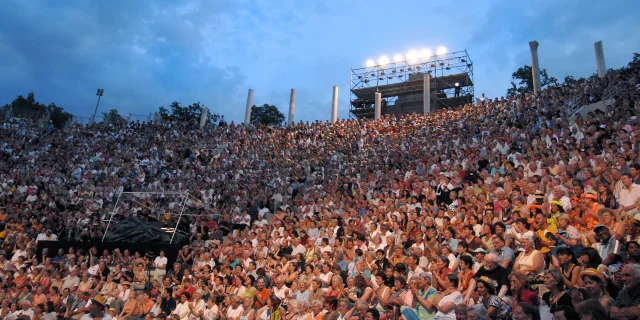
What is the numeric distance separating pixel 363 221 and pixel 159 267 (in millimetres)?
5663

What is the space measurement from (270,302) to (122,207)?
955 centimetres

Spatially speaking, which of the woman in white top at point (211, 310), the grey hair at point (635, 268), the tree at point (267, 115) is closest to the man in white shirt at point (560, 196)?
the grey hair at point (635, 268)

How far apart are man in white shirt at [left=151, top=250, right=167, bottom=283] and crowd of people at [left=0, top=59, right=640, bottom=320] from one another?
0.18 feet

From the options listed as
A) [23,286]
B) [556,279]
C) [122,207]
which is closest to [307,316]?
[556,279]

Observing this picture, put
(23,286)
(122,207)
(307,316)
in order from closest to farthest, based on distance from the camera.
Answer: (307,316) < (23,286) < (122,207)

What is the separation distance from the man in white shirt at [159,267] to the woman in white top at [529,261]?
8.96 metres

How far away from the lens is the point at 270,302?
26.6 feet

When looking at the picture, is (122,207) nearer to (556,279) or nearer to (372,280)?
(372,280)

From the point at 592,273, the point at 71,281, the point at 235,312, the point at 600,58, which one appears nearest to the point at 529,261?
the point at 592,273

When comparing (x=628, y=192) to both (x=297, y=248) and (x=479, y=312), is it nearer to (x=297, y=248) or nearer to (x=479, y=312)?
(x=479, y=312)

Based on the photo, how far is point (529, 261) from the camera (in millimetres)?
6051

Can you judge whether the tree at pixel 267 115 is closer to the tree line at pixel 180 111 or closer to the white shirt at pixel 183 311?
the tree line at pixel 180 111

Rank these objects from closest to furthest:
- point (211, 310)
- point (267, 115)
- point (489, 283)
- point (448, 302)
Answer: point (489, 283) → point (448, 302) → point (211, 310) → point (267, 115)

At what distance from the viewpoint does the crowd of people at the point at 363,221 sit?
5.98 metres
